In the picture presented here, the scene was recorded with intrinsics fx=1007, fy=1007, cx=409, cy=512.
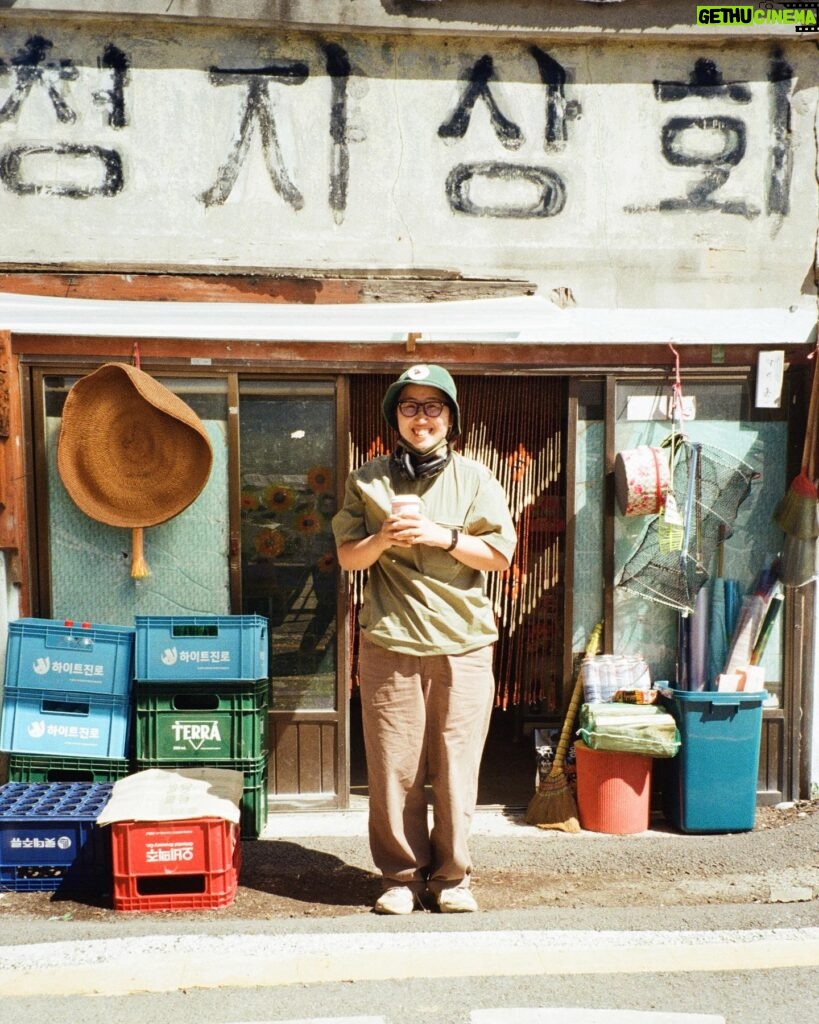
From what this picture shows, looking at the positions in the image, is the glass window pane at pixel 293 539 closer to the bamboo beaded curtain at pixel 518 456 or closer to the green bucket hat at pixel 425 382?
the bamboo beaded curtain at pixel 518 456

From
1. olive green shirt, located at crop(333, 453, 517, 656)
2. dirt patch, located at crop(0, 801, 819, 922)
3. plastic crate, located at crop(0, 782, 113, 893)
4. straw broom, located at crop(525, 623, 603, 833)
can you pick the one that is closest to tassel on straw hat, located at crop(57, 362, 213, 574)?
olive green shirt, located at crop(333, 453, 517, 656)

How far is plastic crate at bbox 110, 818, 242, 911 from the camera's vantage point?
193 inches

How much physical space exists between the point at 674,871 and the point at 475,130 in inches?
180

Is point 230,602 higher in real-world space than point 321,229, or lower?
lower

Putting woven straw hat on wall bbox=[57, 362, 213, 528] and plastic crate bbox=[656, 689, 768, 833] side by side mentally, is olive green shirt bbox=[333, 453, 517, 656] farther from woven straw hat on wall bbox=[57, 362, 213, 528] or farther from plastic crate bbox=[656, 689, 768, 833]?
plastic crate bbox=[656, 689, 768, 833]

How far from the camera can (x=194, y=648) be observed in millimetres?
5902

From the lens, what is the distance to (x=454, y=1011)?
12.9 feet

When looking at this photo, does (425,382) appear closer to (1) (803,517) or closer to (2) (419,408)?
(2) (419,408)

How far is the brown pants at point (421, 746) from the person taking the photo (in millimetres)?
4891

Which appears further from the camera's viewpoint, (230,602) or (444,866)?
(230,602)

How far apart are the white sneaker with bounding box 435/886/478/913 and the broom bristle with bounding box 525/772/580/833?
1.45 metres

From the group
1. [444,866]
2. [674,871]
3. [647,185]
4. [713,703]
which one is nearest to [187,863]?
[444,866]

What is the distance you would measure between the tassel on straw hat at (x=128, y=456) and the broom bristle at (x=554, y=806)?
2853 mm

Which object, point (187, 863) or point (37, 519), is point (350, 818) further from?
point (37, 519)
